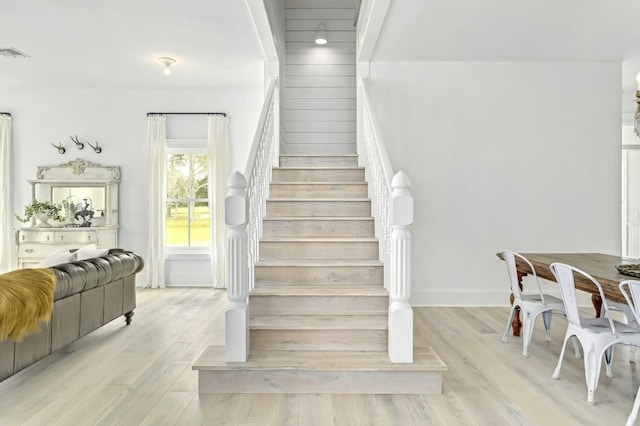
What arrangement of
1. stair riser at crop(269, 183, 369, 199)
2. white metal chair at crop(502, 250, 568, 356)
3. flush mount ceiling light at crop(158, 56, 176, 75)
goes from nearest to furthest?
white metal chair at crop(502, 250, 568, 356), stair riser at crop(269, 183, 369, 199), flush mount ceiling light at crop(158, 56, 176, 75)

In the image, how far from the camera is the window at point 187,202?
6902 mm

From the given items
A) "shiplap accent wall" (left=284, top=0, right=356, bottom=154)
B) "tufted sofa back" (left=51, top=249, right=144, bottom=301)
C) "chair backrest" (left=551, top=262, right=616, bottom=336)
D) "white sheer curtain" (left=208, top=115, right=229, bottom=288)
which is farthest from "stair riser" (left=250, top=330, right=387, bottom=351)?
"shiplap accent wall" (left=284, top=0, right=356, bottom=154)

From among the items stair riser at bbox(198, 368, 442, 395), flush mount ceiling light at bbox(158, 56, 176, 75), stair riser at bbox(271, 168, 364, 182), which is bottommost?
stair riser at bbox(198, 368, 442, 395)

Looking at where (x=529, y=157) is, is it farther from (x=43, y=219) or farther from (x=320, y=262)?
(x=43, y=219)

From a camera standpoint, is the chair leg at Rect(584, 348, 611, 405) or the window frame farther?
the window frame

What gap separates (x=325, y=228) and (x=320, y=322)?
1.24 meters

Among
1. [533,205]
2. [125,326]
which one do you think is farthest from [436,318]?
[125,326]

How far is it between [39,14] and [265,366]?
3854 mm

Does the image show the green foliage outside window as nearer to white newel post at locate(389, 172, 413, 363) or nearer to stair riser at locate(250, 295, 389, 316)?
stair riser at locate(250, 295, 389, 316)

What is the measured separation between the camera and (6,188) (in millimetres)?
6770

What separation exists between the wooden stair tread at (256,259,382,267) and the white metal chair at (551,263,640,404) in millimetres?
1342

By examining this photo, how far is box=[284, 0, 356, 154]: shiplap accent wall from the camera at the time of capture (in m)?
6.50

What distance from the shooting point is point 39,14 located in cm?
421

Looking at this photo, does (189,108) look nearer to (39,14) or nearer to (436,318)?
(39,14)
